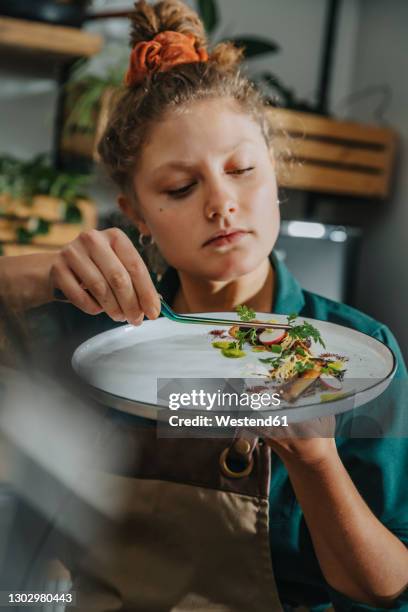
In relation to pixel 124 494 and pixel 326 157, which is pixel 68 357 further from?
pixel 326 157

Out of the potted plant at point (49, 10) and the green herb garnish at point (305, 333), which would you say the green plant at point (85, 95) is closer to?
the potted plant at point (49, 10)

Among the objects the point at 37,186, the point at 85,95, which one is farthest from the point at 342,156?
the point at 37,186

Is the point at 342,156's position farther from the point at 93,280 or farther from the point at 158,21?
the point at 93,280

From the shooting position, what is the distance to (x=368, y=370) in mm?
348

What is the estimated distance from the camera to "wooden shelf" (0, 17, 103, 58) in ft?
3.61

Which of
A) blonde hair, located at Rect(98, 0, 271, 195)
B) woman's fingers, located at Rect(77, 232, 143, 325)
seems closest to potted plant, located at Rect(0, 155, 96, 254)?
blonde hair, located at Rect(98, 0, 271, 195)

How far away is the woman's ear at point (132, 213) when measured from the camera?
0.47 metres

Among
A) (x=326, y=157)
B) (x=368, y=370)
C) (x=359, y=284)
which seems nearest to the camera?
(x=368, y=370)

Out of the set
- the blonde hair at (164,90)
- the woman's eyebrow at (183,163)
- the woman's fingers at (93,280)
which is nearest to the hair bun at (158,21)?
the blonde hair at (164,90)

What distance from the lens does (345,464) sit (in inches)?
15.3

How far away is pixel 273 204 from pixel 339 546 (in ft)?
0.71

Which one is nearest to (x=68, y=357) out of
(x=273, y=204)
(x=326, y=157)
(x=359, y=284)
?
(x=273, y=204)

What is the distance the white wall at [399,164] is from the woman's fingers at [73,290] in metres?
0.22

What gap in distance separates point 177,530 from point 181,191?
205 millimetres
